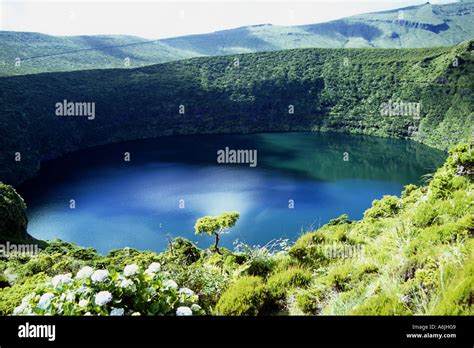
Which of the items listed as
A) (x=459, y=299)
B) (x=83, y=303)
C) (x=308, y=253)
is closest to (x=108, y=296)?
(x=83, y=303)

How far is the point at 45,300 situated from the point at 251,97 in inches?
4365

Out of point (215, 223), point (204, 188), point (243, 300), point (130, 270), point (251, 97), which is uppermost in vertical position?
point (251, 97)

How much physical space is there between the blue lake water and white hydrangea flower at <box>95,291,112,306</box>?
3034 cm

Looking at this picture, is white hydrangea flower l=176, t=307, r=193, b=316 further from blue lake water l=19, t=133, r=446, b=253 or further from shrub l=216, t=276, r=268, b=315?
blue lake water l=19, t=133, r=446, b=253

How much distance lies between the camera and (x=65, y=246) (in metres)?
30.8

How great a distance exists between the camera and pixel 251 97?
112562 millimetres

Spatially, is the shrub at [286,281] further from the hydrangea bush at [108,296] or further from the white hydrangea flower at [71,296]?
the white hydrangea flower at [71,296]

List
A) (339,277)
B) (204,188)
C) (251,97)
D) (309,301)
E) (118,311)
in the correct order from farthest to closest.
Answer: (251,97)
(204,188)
(339,277)
(309,301)
(118,311)

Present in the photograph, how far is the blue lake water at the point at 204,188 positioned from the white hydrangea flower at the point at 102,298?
99.5 ft

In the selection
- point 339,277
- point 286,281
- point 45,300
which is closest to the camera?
point 45,300

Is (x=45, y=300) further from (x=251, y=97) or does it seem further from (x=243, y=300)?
(x=251, y=97)

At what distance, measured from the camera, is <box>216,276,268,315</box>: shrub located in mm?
5184

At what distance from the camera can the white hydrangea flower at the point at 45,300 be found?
13.2 ft

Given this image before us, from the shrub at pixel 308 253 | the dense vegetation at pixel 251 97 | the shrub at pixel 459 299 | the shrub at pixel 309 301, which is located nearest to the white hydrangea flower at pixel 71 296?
the shrub at pixel 309 301
